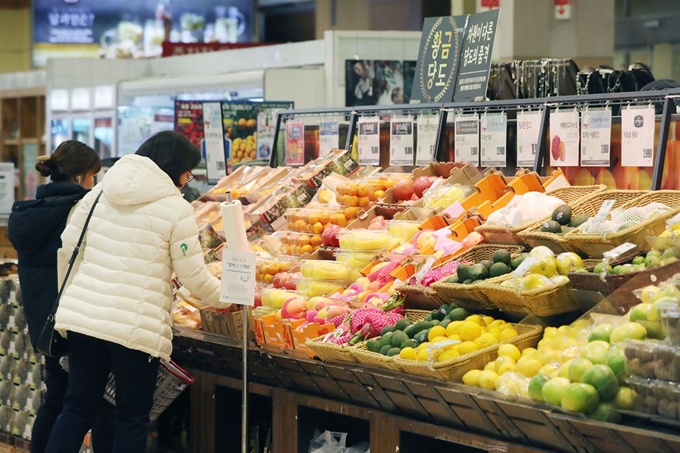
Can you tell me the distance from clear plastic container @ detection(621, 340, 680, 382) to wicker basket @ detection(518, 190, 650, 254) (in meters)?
0.83

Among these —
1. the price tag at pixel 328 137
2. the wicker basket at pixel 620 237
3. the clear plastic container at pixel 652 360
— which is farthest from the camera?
the price tag at pixel 328 137

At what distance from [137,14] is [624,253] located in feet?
58.6

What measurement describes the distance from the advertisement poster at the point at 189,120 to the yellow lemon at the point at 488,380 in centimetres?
629

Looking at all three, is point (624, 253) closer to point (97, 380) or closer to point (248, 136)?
point (97, 380)

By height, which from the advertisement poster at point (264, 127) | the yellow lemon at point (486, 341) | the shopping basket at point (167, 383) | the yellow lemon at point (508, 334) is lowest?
the shopping basket at point (167, 383)

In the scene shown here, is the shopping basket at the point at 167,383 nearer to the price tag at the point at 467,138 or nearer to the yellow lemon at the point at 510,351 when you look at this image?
the yellow lemon at the point at 510,351

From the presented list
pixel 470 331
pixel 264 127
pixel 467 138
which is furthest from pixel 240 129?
pixel 470 331

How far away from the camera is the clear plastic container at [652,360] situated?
2973 millimetres

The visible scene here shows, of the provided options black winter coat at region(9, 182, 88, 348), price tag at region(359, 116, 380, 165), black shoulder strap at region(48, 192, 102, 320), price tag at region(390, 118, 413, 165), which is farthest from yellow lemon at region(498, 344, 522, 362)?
price tag at region(359, 116, 380, 165)

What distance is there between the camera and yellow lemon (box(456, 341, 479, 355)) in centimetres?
365

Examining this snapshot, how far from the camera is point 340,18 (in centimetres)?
1705

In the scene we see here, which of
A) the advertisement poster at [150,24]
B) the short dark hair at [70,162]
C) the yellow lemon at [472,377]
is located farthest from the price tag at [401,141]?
the advertisement poster at [150,24]

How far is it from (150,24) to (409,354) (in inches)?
691

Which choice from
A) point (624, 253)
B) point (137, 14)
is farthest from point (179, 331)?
point (137, 14)
